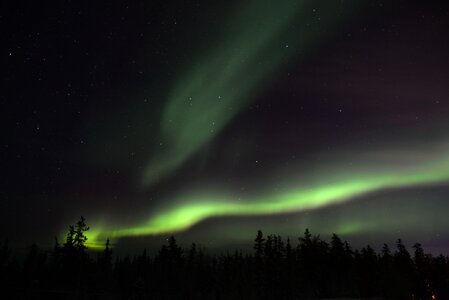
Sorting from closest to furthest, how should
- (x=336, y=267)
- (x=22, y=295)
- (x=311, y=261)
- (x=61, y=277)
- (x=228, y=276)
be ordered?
(x=22, y=295), (x=61, y=277), (x=311, y=261), (x=336, y=267), (x=228, y=276)

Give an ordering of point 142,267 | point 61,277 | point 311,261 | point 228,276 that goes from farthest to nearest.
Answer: point 142,267, point 228,276, point 311,261, point 61,277

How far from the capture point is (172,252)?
3625 inches

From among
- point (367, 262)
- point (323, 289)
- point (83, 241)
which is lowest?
point (323, 289)

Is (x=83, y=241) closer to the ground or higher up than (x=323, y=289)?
higher up

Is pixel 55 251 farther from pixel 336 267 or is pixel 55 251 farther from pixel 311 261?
pixel 336 267

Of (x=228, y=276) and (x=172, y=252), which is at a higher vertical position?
(x=172, y=252)

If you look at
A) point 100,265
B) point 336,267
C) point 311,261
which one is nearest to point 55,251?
point 100,265

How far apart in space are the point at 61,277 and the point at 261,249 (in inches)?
1598

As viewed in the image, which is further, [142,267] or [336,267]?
[142,267]

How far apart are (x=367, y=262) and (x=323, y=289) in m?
11.6

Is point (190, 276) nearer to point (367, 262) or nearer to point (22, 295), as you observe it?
point (367, 262)

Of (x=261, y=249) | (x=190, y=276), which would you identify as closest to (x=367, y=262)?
(x=261, y=249)

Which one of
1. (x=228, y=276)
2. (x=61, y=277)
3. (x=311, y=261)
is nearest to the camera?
(x=61, y=277)

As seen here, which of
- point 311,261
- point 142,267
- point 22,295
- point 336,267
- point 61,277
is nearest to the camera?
point 22,295
